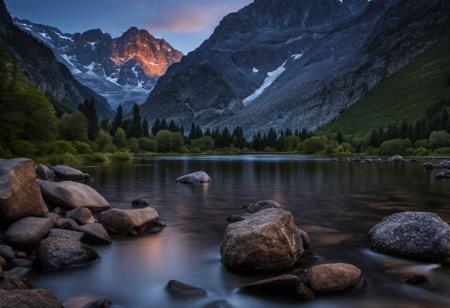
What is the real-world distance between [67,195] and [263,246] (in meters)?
12.9

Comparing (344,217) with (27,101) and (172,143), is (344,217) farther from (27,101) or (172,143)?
(172,143)

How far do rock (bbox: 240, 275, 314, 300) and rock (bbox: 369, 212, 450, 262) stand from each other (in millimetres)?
5417

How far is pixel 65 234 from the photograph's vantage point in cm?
1638

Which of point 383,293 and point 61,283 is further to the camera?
point 61,283

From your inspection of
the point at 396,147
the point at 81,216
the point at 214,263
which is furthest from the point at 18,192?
the point at 396,147

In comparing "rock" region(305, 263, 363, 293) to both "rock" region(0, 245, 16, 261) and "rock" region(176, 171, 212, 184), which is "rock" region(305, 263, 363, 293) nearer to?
"rock" region(0, 245, 16, 261)

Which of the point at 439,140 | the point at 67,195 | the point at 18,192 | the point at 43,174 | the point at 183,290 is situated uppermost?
the point at 439,140

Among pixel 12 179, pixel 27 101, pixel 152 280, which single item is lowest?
pixel 152 280

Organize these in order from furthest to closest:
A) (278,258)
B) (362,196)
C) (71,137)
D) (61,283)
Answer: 1. (71,137)
2. (362,196)
3. (278,258)
4. (61,283)

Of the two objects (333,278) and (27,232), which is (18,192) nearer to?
(27,232)

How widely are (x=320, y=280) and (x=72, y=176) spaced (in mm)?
40705

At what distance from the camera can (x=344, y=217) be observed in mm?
24266

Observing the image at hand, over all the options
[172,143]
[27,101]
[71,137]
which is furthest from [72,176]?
[172,143]

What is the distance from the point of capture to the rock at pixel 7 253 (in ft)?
45.9
